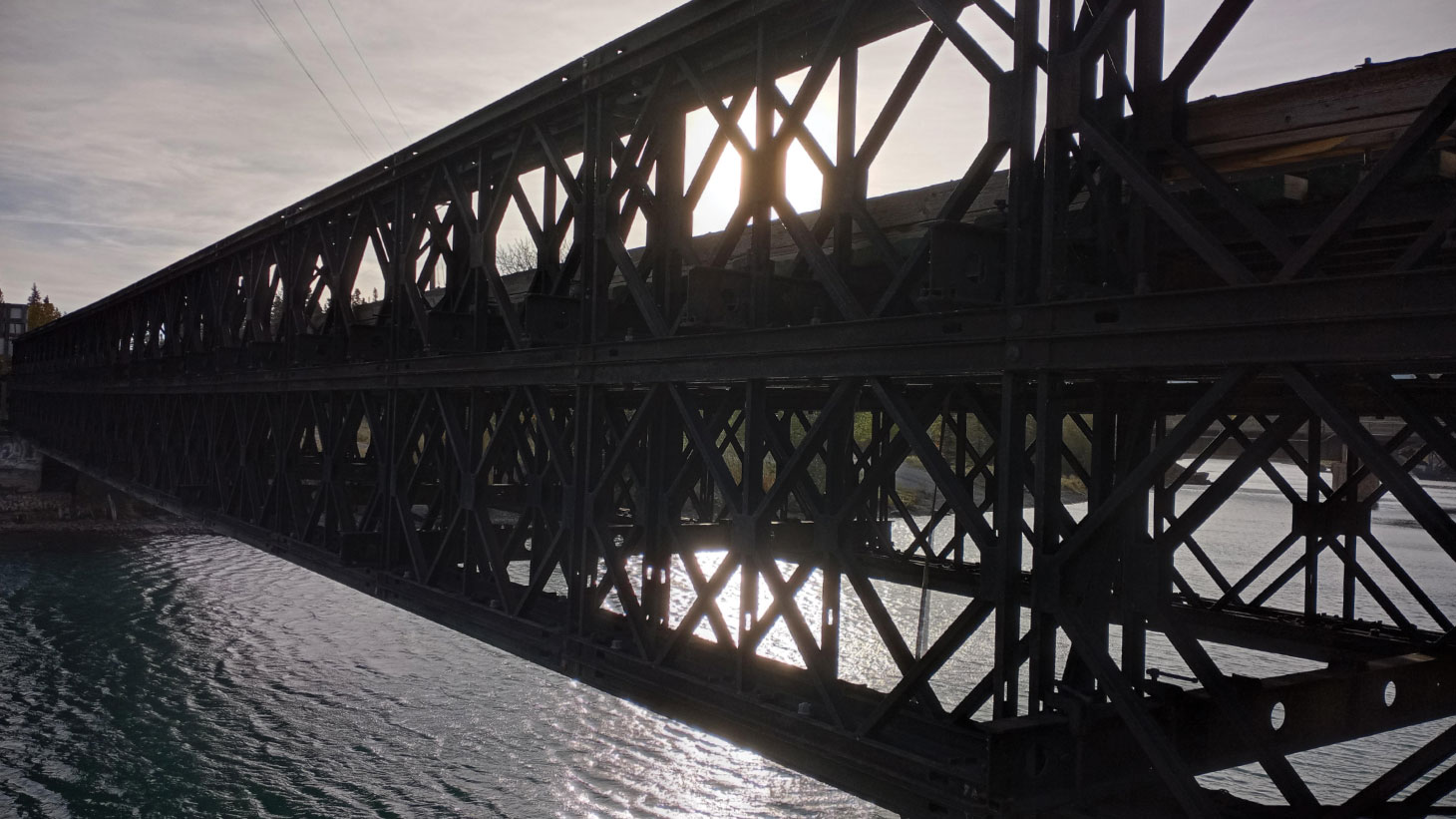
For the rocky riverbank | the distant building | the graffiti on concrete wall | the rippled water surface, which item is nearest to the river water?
the rippled water surface

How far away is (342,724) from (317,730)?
52 centimetres

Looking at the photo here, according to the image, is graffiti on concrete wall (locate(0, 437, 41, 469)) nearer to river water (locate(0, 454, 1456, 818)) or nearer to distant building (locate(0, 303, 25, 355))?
river water (locate(0, 454, 1456, 818))

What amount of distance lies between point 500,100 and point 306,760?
15.4 m

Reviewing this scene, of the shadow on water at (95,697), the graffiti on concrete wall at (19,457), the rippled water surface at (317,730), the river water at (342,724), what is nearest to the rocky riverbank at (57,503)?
the graffiti on concrete wall at (19,457)

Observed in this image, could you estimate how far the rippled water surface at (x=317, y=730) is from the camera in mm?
19953

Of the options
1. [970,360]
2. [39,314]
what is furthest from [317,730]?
[39,314]

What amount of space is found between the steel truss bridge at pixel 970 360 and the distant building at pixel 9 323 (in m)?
184

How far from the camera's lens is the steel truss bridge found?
556 cm

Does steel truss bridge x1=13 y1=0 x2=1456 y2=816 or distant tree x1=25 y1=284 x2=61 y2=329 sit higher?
distant tree x1=25 y1=284 x2=61 y2=329

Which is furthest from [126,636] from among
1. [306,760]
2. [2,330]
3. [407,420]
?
[2,330]

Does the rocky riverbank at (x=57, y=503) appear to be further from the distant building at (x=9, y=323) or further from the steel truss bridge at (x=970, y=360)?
the distant building at (x=9, y=323)

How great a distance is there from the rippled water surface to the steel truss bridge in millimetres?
8018

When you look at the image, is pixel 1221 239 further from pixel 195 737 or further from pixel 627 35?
pixel 195 737

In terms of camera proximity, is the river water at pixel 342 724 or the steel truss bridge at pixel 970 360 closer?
the steel truss bridge at pixel 970 360
